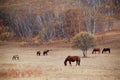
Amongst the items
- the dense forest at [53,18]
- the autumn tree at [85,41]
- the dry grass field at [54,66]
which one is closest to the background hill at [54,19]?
the dense forest at [53,18]

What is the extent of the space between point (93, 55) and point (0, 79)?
2.69 metres

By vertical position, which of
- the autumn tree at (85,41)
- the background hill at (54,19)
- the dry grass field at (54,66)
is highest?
the background hill at (54,19)

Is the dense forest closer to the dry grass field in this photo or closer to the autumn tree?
the autumn tree

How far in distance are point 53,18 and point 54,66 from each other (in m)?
1.37

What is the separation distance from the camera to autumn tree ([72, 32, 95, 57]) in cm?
1320

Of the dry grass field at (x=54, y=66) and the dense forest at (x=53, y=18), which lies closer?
the dry grass field at (x=54, y=66)

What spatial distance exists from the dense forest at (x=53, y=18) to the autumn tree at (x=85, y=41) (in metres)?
0.12

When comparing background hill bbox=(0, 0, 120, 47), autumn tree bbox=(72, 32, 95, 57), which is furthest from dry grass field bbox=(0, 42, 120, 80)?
background hill bbox=(0, 0, 120, 47)

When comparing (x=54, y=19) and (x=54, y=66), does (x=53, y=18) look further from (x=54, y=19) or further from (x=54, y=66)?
(x=54, y=66)

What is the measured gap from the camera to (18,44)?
1365cm

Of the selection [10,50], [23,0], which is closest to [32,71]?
[10,50]

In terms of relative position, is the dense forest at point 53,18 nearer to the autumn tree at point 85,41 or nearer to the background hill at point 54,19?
the background hill at point 54,19

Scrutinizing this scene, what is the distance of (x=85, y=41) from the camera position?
13.3 m

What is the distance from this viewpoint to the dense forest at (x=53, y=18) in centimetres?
1313
